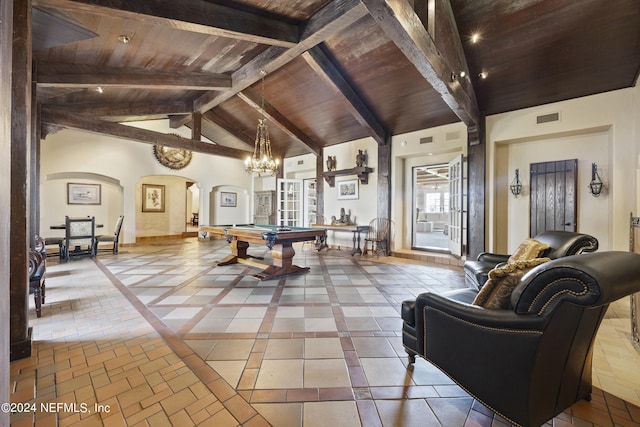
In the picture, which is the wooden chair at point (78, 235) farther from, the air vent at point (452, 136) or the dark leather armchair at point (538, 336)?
the air vent at point (452, 136)

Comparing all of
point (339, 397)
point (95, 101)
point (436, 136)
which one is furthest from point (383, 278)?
point (95, 101)

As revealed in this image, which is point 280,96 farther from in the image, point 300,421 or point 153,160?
point 300,421

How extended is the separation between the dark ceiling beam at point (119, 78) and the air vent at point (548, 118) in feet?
17.7

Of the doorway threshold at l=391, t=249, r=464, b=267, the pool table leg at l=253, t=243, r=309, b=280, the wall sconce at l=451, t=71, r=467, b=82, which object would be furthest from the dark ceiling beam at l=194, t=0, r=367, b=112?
the doorway threshold at l=391, t=249, r=464, b=267

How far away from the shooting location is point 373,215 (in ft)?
22.2

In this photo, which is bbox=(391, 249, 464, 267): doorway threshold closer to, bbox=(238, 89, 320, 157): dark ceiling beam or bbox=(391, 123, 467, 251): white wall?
bbox=(391, 123, 467, 251): white wall

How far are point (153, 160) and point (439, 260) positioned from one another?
8.12 meters

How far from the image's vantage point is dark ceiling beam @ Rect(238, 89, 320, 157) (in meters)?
6.09

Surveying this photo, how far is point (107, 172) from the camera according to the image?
716cm

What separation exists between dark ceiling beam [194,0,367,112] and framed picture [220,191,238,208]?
16.6 ft

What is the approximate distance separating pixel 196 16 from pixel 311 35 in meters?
1.35

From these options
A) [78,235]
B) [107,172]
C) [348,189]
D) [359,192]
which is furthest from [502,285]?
[107,172]

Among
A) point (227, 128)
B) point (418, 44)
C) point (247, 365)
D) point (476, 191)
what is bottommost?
point (247, 365)

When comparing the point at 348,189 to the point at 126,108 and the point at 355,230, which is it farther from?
the point at 126,108
